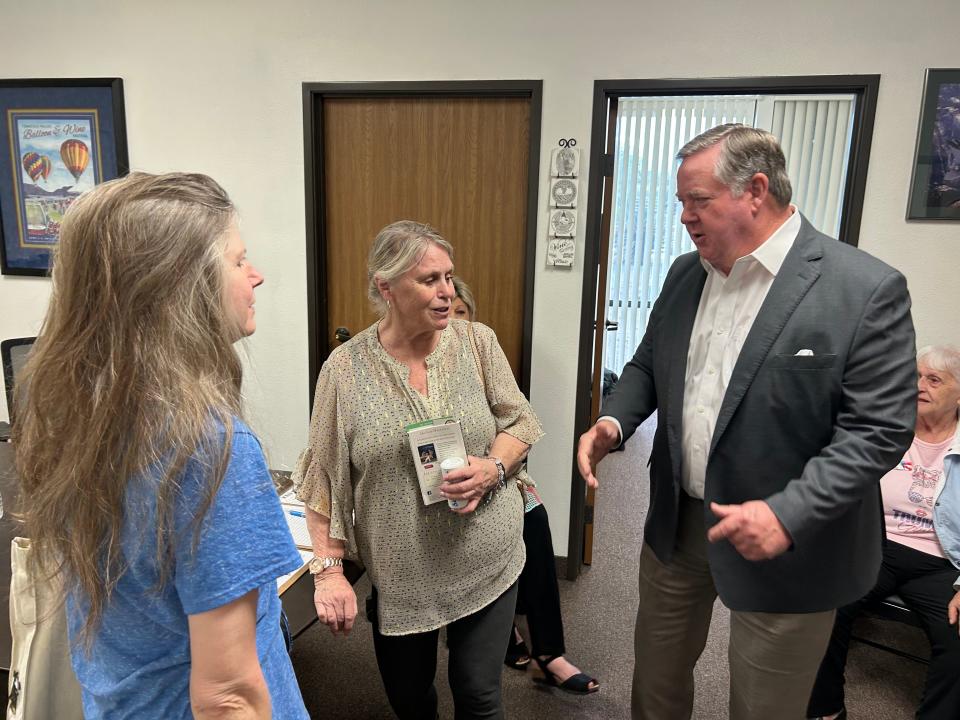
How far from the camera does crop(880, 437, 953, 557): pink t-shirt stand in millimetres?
2164

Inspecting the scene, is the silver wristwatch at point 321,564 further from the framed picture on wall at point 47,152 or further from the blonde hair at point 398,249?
the framed picture on wall at point 47,152

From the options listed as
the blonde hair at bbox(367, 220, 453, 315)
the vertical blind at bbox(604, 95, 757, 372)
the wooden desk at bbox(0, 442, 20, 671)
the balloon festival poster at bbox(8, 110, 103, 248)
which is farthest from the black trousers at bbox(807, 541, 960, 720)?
the balloon festival poster at bbox(8, 110, 103, 248)

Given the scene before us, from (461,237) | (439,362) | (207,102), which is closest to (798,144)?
(461,237)

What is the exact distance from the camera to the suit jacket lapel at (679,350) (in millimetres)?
1501

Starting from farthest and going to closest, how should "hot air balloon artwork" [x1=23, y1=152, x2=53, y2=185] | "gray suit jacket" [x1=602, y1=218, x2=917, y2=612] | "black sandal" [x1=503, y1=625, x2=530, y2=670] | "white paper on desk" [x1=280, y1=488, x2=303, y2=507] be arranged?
"hot air balloon artwork" [x1=23, y1=152, x2=53, y2=185], "black sandal" [x1=503, y1=625, x2=530, y2=670], "white paper on desk" [x1=280, y1=488, x2=303, y2=507], "gray suit jacket" [x1=602, y1=218, x2=917, y2=612]

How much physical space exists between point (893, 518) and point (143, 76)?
11.5ft

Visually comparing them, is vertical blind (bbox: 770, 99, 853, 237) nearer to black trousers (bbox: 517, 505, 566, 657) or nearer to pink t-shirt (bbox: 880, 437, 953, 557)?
pink t-shirt (bbox: 880, 437, 953, 557)

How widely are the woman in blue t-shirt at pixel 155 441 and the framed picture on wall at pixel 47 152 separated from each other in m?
2.72

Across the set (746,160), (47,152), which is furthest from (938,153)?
(47,152)

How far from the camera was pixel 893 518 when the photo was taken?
2.23 m

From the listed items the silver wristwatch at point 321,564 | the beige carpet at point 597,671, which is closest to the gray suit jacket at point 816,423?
the silver wristwatch at point 321,564

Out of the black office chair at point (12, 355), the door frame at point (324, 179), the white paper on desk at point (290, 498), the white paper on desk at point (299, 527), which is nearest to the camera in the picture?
the white paper on desk at point (299, 527)

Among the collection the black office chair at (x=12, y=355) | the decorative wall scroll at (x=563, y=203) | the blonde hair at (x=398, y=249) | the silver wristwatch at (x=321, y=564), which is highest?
the decorative wall scroll at (x=563, y=203)

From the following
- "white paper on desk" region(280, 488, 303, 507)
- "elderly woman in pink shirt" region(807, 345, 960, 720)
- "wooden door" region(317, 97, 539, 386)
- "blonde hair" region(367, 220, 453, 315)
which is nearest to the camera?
"blonde hair" region(367, 220, 453, 315)
